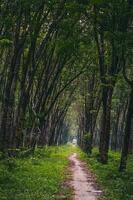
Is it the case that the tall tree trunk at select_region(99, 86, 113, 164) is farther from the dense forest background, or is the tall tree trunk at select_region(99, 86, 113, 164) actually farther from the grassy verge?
the grassy verge

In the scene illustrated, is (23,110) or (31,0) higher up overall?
(31,0)

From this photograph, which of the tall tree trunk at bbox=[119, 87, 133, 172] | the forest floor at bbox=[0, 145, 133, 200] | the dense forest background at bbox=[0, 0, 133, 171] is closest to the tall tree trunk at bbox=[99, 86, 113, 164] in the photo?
the dense forest background at bbox=[0, 0, 133, 171]

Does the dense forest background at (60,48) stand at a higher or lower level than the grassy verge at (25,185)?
higher

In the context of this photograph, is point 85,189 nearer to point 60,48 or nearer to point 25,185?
point 25,185

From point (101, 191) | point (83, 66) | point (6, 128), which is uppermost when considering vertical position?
point (83, 66)

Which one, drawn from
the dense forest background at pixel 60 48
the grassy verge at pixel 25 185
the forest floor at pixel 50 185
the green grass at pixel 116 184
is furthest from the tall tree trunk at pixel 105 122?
the grassy verge at pixel 25 185

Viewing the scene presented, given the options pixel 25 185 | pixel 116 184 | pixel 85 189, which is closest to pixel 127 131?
pixel 116 184

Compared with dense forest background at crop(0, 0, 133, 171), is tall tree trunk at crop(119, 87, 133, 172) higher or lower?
lower

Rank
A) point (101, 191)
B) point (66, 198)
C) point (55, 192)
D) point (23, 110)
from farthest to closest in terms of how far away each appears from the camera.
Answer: point (23, 110)
point (101, 191)
point (55, 192)
point (66, 198)

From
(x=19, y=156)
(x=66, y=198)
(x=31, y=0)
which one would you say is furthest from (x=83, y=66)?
(x=66, y=198)

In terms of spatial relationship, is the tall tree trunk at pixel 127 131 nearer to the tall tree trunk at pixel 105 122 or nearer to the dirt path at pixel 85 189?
the dirt path at pixel 85 189

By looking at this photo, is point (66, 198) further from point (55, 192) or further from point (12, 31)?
point (12, 31)

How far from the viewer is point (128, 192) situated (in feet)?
59.9

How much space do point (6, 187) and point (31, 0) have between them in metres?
8.48
